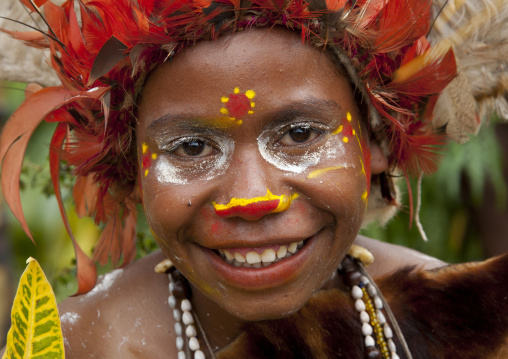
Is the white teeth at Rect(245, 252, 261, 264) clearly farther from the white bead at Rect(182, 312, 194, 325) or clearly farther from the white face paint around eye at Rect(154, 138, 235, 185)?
the white bead at Rect(182, 312, 194, 325)

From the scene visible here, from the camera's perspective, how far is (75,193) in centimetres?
246

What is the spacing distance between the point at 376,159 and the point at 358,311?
1.71ft

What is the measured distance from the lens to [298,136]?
1784 mm

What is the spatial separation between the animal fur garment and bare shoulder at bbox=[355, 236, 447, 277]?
39cm

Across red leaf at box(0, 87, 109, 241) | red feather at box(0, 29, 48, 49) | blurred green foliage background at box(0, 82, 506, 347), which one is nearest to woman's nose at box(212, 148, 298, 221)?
red leaf at box(0, 87, 109, 241)

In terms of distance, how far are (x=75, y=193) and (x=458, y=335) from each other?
5.02 feet

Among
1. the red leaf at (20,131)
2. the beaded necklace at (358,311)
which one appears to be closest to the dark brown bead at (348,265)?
the beaded necklace at (358,311)

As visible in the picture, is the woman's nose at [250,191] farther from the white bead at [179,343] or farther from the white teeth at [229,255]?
the white bead at [179,343]

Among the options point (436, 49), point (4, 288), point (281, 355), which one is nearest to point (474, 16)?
point (436, 49)

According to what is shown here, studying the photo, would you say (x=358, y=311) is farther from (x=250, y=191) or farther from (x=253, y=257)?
(x=250, y=191)

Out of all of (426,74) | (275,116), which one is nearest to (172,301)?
(275,116)

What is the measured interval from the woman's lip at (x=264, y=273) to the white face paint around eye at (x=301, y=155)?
0.83 feet

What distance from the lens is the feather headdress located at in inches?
68.3

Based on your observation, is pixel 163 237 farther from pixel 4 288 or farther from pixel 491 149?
pixel 491 149
